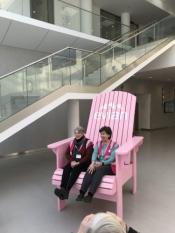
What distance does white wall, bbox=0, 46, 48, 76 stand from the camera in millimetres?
6875

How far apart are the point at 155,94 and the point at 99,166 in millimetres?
10991

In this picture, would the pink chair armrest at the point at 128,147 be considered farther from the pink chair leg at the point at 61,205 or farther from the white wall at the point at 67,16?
the white wall at the point at 67,16

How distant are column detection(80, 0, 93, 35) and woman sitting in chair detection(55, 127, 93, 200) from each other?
6.54 m

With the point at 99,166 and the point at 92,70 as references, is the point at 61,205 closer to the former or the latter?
the point at 99,166

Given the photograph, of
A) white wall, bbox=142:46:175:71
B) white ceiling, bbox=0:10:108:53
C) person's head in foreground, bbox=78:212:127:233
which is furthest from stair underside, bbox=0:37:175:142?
person's head in foreground, bbox=78:212:127:233

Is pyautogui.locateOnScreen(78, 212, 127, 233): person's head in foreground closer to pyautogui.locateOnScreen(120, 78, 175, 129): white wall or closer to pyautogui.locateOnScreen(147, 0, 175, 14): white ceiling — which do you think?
pyautogui.locateOnScreen(120, 78, 175, 129): white wall

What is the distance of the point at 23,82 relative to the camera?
486 centimetres

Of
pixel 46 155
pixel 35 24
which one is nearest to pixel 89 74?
pixel 35 24

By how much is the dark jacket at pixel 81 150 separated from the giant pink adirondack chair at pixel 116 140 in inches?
3.6

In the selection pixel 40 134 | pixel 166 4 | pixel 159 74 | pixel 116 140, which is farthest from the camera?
pixel 166 4

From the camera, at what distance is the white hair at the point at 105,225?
25.2 inches

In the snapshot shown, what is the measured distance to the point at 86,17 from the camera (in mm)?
9094

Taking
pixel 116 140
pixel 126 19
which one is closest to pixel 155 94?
pixel 126 19

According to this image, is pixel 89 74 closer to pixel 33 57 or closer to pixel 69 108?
pixel 69 108
